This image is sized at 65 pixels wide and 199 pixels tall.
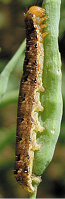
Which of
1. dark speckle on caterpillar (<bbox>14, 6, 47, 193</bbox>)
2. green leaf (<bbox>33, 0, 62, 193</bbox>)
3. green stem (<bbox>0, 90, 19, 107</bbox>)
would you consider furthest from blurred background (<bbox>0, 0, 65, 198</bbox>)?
green leaf (<bbox>33, 0, 62, 193</bbox>)

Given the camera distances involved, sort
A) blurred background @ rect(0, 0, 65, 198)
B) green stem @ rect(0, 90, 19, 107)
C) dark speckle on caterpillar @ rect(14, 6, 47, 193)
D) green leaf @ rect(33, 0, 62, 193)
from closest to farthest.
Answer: green leaf @ rect(33, 0, 62, 193)
dark speckle on caterpillar @ rect(14, 6, 47, 193)
green stem @ rect(0, 90, 19, 107)
blurred background @ rect(0, 0, 65, 198)

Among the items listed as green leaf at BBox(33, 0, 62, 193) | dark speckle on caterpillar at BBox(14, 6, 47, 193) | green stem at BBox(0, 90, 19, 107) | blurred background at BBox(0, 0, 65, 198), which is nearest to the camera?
green leaf at BBox(33, 0, 62, 193)

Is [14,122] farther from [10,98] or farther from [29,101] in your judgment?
[29,101]

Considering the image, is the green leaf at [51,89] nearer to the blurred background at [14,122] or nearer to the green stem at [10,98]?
the green stem at [10,98]

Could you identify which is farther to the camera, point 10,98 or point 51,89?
point 10,98

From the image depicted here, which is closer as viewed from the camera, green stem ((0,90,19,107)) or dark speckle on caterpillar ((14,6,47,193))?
dark speckle on caterpillar ((14,6,47,193))

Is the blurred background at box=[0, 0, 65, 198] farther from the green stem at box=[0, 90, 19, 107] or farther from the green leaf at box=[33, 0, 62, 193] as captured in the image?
the green leaf at box=[33, 0, 62, 193]

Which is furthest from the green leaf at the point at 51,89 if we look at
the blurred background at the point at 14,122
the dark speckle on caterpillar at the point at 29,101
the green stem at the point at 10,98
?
the blurred background at the point at 14,122

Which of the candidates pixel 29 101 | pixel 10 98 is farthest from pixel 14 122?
pixel 29 101
